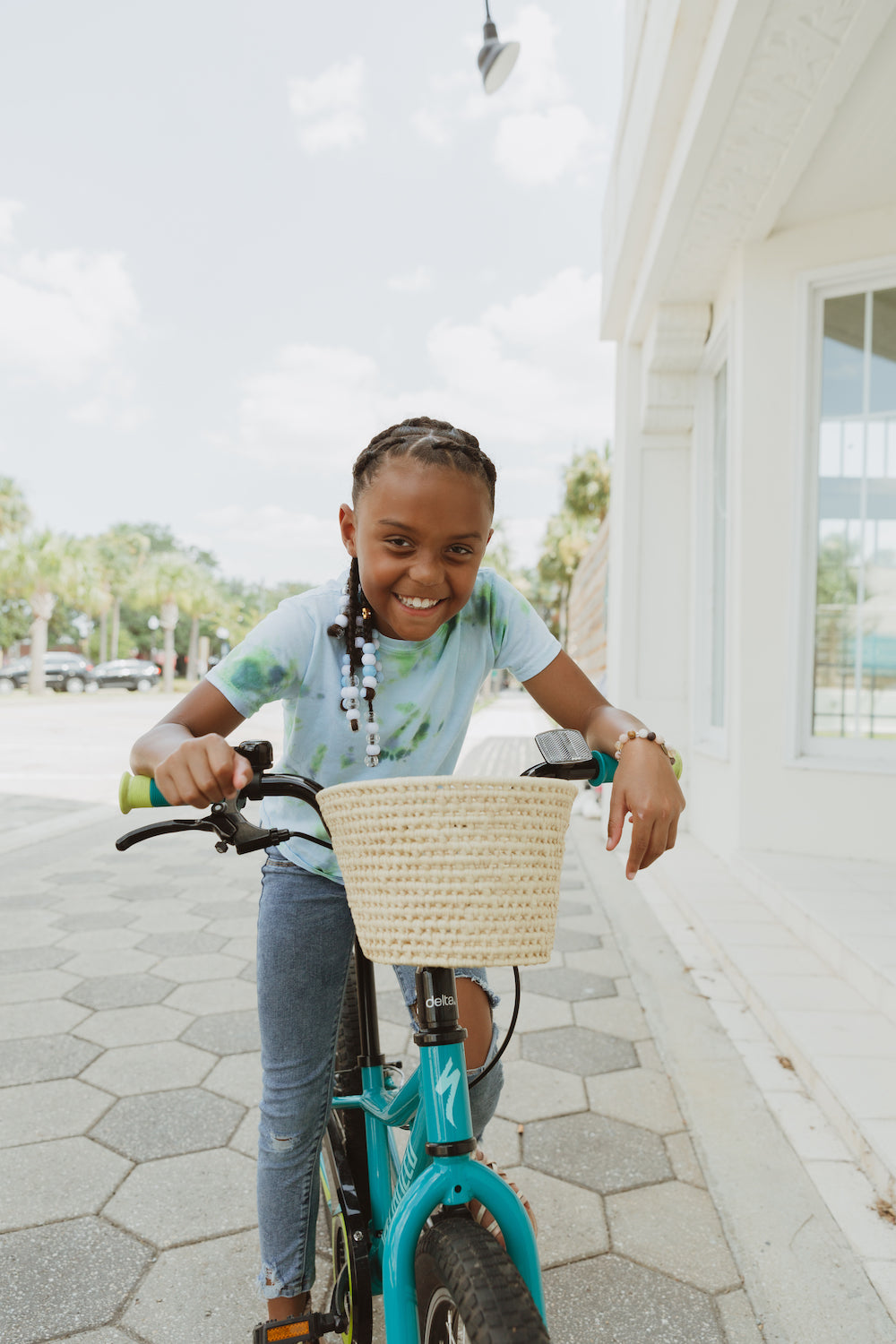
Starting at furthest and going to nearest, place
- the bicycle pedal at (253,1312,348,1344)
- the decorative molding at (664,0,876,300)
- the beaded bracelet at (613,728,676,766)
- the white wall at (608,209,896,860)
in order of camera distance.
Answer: the white wall at (608,209,896,860) < the decorative molding at (664,0,876,300) < the bicycle pedal at (253,1312,348,1344) < the beaded bracelet at (613,728,676,766)

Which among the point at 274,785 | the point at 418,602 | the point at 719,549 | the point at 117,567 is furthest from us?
the point at 117,567

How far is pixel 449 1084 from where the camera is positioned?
1146 mm

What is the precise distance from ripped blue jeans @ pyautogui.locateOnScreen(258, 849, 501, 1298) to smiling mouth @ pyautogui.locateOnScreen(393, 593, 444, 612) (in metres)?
0.52

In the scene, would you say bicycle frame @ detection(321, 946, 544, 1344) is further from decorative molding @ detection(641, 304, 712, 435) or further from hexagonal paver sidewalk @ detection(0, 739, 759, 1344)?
decorative molding @ detection(641, 304, 712, 435)

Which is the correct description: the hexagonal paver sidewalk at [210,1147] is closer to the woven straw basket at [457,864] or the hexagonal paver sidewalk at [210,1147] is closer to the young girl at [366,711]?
the young girl at [366,711]

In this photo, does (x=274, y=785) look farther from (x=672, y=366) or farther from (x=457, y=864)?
(x=672, y=366)

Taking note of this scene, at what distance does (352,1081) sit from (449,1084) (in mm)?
669

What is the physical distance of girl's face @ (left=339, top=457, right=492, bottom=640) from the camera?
126cm

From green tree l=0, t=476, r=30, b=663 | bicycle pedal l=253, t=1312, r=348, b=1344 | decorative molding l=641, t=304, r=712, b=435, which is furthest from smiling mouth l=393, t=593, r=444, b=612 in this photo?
green tree l=0, t=476, r=30, b=663

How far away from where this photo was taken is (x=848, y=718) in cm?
496

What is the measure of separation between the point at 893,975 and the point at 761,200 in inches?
145

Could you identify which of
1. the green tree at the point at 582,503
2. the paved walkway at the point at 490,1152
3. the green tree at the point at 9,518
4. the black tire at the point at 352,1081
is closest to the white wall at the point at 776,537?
the paved walkway at the point at 490,1152

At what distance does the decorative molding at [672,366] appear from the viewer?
6027 millimetres

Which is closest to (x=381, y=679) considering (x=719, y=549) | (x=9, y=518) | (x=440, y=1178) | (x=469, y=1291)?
(x=440, y=1178)
